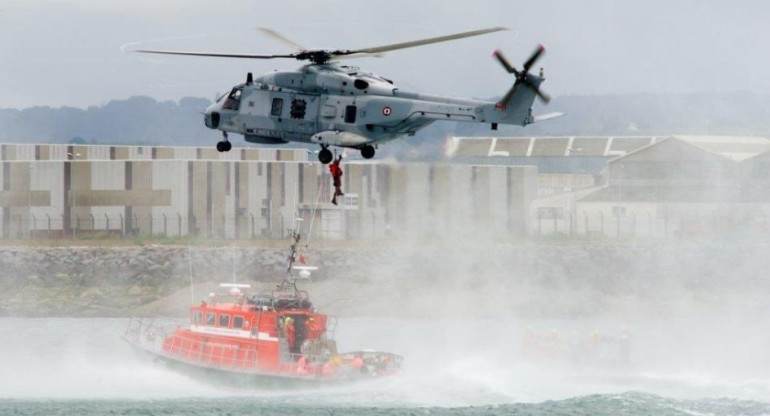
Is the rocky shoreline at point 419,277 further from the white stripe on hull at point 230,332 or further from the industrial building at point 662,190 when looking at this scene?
the white stripe on hull at point 230,332

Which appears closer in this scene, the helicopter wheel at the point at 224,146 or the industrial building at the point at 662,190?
the helicopter wheel at the point at 224,146

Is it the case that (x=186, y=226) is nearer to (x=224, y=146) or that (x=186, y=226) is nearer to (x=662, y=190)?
(x=662, y=190)

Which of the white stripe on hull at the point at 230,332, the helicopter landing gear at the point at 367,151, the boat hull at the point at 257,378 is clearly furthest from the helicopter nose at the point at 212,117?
the boat hull at the point at 257,378

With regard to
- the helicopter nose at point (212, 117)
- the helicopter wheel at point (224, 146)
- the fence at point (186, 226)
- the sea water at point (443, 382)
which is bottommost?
the sea water at point (443, 382)

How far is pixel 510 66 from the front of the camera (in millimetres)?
37594

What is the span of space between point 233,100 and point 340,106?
2.81 metres

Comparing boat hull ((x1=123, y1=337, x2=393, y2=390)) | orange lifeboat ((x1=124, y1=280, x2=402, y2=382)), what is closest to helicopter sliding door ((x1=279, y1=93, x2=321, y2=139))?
orange lifeboat ((x1=124, y1=280, x2=402, y2=382))

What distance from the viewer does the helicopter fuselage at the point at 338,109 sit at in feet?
123

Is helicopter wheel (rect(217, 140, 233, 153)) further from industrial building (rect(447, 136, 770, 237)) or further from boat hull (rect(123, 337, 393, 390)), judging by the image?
industrial building (rect(447, 136, 770, 237))

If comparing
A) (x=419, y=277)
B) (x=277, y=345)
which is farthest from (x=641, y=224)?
(x=277, y=345)

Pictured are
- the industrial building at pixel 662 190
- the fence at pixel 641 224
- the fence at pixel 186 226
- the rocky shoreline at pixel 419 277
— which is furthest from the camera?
the fence at pixel 186 226

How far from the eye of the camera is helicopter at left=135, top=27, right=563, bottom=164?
37469 mm

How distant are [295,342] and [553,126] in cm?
4380

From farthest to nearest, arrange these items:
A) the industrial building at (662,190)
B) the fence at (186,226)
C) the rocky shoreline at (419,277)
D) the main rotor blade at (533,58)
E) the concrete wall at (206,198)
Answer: the fence at (186,226), the concrete wall at (206,198), the rocky shoreline at (419,277), the industrial building at (662,190), the main rotor blade at (533,58)
